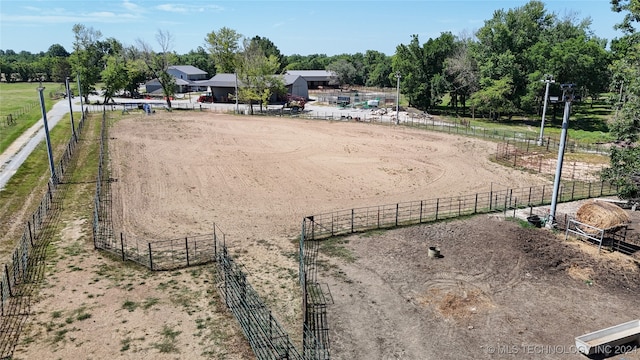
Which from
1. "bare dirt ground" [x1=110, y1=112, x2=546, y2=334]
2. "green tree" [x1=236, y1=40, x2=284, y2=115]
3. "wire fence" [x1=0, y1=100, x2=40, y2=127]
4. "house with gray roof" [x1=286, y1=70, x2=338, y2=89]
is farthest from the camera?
"house with gray roof" [x1=286, y1=70, x2=338, y2=89]

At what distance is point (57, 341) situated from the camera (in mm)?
16000

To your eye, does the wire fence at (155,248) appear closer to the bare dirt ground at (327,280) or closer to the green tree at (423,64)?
the bare dirt ground at (327,280)

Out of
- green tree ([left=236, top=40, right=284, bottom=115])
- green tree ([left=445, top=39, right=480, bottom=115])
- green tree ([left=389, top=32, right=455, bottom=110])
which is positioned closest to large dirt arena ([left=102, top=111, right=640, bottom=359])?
green tree ([left=236, top=40, right=284, bottom=115])

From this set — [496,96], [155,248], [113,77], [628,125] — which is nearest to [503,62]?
[496,96]

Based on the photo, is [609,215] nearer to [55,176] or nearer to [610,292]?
[610,292]

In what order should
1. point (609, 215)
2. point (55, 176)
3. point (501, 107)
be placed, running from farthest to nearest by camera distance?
point (501, 107) < point (55, 176) < point (609, 215)

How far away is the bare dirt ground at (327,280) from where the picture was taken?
1639 cm

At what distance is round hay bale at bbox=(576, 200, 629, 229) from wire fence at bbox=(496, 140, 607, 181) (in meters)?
13.9

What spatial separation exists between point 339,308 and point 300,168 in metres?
23.9

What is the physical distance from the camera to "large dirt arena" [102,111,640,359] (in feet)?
56.3

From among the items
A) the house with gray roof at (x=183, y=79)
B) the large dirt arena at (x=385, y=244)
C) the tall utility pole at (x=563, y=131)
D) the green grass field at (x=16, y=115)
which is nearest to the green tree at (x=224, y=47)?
the house with gray roof at (x=183, y=79)

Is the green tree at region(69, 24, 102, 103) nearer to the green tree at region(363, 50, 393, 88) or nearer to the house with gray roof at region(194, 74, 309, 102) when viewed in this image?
the house with gray roof at region(194, 74, 309, 102)

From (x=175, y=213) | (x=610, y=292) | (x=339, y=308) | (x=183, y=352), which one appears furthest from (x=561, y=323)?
(x=175, y=213)

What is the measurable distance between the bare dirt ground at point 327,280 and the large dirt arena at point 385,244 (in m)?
0.09
